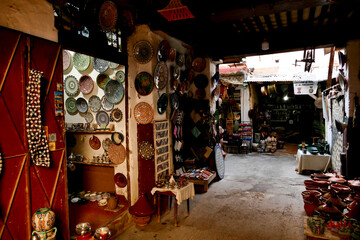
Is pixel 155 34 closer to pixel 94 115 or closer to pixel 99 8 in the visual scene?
pixel 99 8

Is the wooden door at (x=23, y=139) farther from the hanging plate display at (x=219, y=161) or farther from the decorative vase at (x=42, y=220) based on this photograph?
the hanging plate display at (x=219, y=161)

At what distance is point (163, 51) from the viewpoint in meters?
5.38

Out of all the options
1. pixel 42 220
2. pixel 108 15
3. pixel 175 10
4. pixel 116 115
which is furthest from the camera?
pixel 116 115

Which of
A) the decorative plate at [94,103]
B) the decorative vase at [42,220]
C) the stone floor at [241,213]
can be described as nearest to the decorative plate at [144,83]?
the decorative plate at [94,103]

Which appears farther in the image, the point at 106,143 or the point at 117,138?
the point at 106,143

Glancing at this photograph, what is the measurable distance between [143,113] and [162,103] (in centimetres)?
59

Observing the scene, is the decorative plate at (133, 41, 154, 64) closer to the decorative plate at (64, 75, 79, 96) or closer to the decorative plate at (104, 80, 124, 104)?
the decorative plate at (104, 80, 124, 104)

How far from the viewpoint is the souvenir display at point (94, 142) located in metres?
5.99

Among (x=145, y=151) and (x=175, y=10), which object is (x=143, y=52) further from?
(x=145, y=151)

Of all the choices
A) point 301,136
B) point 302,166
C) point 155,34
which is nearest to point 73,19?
point 155,34

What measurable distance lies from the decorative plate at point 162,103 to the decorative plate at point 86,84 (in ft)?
6.11

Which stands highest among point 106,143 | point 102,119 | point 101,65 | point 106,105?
point 101,65

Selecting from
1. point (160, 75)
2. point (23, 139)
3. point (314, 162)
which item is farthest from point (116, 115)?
point (314, 162)

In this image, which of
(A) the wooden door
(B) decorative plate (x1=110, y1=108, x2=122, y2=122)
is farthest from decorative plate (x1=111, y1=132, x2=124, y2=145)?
(A) the wooden door
